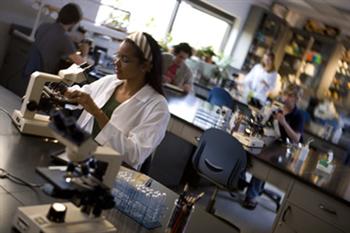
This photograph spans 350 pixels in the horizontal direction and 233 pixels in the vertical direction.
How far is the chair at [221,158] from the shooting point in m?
2.96

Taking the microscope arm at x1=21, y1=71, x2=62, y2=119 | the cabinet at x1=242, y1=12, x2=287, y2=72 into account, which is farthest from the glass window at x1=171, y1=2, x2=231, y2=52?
the microscope arm at x1=21, y1=71, x2=62, y2=119

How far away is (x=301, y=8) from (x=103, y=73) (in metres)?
4.58

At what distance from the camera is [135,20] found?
586 cm

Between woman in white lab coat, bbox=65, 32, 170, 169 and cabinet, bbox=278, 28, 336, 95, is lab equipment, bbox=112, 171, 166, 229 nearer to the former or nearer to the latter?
woman in white lab coat, bbox=65, 32, 170, 169

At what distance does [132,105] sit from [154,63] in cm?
22

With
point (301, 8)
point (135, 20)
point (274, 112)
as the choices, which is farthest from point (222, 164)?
point (301, 8)

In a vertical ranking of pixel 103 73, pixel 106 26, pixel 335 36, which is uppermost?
pixel 335 36

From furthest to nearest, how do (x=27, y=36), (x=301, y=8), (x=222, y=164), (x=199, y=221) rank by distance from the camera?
(x=301, y=8), (x=27, y=36), (x=222, y=164), (x=199, y=221)

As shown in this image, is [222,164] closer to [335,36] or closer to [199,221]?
[199,221]

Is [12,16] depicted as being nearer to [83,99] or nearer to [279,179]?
[83,99]

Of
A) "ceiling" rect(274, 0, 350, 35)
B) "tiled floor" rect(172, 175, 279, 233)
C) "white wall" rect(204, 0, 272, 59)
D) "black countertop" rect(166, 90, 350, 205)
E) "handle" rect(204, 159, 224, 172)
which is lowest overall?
"tiled floor" rect(172, 175, 279, 233)

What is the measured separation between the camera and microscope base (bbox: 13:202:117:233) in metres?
0.98

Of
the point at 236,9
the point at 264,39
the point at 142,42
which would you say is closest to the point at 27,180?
the point at 142,42

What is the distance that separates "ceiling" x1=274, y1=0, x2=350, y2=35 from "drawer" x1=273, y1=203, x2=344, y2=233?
3.68m
